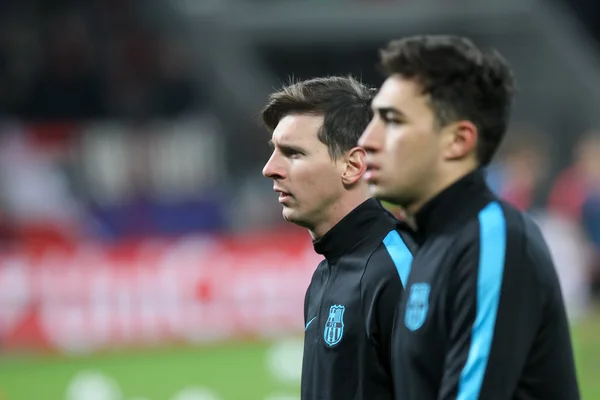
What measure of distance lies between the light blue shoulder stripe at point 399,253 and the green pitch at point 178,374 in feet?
22.2

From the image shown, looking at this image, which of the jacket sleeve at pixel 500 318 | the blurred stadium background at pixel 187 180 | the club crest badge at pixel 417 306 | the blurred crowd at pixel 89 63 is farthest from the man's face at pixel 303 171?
the blurred crowd at pixel 89 63

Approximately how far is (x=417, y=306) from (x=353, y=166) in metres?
0.87

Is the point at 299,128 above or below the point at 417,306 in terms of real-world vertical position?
above

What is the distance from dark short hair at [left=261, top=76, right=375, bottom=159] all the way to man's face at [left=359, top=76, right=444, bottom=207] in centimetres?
67

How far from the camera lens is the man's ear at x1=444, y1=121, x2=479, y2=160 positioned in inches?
107

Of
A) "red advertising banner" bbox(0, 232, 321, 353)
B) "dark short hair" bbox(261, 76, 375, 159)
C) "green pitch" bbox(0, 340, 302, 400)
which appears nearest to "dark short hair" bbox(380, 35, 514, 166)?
"dark short hair" bbox(261, 76, 375, 159)

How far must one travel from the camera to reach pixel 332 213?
3.53m

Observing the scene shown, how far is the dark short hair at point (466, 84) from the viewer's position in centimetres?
274

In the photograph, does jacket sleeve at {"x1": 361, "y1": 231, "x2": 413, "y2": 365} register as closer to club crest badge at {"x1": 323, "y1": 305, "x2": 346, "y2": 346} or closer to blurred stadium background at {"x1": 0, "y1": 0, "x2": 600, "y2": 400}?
club crest badge at {"x1": 323, "y1": 305, "x2": 346, "y2": 346}

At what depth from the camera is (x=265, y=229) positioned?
15.3 m

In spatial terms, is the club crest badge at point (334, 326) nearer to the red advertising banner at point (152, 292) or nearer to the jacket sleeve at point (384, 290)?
the jacket sleeve at point (384, 290)

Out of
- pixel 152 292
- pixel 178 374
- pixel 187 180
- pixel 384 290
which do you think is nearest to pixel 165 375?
pixel 178 374

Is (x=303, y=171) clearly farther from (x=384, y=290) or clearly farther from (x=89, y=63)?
(x=89, y=63)

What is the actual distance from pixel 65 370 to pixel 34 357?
921mm
